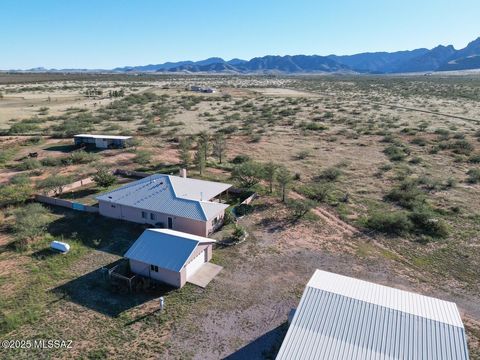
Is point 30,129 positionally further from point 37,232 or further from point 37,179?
point 37,232

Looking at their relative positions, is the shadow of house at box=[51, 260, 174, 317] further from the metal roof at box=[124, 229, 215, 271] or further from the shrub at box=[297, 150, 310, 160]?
the shrub at box=[297, 150, 310, 160]

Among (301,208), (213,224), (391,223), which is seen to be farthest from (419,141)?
(213,224)

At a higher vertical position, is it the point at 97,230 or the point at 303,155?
the point at 303,155

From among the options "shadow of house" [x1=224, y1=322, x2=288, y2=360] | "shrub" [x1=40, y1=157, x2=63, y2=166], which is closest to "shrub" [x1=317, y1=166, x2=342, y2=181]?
"shadow of house" [x1=224, y1=322, x2=288, y2=360]

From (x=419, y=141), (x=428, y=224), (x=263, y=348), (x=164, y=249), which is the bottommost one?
(x=263, y=348)

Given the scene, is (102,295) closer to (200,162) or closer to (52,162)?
(200,162)

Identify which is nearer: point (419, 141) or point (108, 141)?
point (108, 141)

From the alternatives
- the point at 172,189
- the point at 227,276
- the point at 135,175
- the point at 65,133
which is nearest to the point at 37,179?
the point at 135,175
